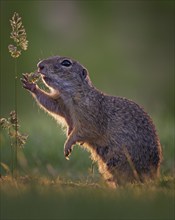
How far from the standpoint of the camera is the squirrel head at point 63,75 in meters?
8.55

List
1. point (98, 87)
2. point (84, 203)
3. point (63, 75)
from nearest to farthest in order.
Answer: point (84, 203)
point (63, 75)
point (98, 87)

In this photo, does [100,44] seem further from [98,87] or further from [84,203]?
[84,203]

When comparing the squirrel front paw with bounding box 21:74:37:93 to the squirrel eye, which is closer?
the squirrel front paw with bounding box 21:74:37:93

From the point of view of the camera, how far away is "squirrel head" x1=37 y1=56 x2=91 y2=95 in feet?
28.1

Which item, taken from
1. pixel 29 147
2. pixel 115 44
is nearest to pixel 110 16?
pixel 115 44

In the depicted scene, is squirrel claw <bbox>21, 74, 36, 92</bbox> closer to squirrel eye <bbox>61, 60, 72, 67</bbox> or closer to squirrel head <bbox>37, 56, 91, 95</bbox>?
squirrel head <bbox>37, 56, 91, 95</bbox>

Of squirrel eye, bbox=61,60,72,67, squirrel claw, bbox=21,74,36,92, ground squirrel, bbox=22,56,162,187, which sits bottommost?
ground squirrel, bbox=22,56,162,187

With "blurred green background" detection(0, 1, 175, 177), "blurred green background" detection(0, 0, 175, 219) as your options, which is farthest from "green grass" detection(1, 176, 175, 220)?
"blurred green background" detection(0, 1, 175, 177)

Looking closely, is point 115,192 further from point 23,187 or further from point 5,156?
point 5,156

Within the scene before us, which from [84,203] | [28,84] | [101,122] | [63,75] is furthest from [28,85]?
[84,203]

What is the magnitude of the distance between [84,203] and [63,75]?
3543 millimetres

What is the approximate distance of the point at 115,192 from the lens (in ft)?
20.1

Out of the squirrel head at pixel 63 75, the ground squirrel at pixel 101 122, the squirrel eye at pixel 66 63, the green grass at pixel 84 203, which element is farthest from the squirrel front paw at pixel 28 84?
the green grass at pixel 84 203

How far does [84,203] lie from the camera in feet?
17.5
